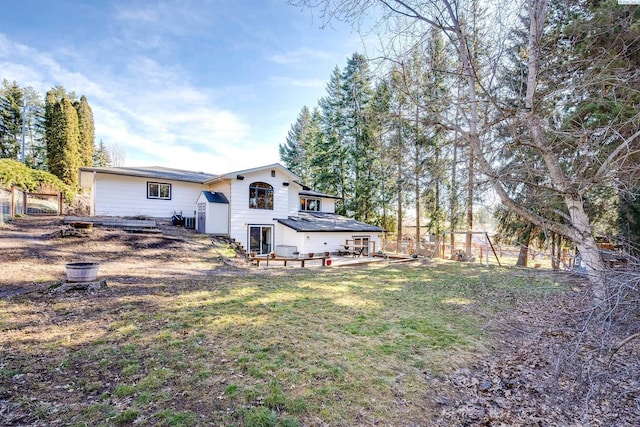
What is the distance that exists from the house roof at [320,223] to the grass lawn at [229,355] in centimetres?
934

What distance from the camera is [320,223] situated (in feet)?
62.5

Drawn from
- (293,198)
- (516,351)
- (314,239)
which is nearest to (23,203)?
(293,198)

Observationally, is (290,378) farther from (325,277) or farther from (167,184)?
(167,184)

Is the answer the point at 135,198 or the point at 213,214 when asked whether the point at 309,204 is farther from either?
the point at 135,198

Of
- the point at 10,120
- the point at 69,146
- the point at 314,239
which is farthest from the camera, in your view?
the point at 10,120

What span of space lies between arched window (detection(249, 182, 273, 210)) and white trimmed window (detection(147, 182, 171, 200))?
207 inches

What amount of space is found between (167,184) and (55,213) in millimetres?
8094

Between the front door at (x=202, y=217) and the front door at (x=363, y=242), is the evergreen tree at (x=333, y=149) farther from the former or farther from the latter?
the front door at (x=202, y=217)

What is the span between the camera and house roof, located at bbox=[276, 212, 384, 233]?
1728 centimetres

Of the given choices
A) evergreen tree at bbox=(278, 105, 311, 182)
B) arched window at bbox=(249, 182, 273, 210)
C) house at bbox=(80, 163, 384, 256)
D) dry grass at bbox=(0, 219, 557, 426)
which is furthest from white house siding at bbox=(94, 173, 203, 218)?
evergreen tree at bbox=(278, 105, 311, 182)

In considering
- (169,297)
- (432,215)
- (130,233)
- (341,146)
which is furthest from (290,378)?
(341,146)

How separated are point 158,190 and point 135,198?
1.27 metres

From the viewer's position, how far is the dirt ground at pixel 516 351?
290 centimetres

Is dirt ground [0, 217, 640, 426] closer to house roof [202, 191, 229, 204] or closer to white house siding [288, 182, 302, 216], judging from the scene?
house roof [202, 191, 229, 204]
